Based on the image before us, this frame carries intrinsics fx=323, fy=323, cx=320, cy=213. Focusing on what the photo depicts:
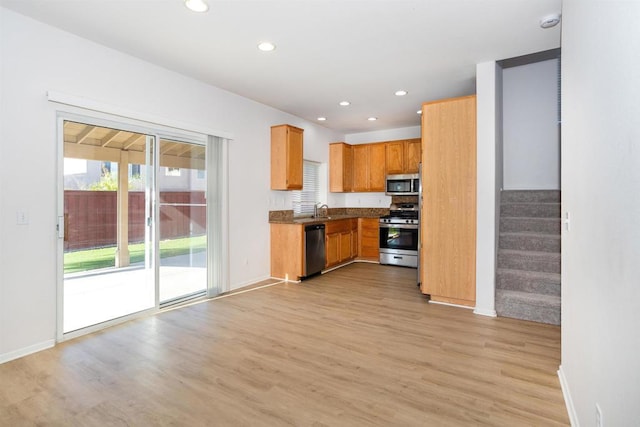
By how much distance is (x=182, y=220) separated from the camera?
420cm

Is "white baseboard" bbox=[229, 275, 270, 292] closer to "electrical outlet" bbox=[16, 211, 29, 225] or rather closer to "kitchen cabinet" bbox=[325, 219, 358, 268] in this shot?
"kitchen cabinet" bbox=[325, 219, 358, 268]

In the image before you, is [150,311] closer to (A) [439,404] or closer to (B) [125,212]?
(B) [125,212]

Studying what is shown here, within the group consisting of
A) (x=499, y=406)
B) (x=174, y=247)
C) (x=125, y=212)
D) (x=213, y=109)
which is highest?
(x=213, y=109)

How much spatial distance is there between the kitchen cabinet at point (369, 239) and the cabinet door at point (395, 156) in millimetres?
1134

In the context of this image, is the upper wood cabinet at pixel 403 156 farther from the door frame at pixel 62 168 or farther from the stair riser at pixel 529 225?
the door frame at pixel 62 168

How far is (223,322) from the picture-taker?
3475mm

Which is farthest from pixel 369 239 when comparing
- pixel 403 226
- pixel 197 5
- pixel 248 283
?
pixel 197 5

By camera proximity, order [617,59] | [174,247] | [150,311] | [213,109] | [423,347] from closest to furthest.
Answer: [617,59] → [423,347] → [150,311] → [174,247] → [213,109]

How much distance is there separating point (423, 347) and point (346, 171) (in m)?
4.82

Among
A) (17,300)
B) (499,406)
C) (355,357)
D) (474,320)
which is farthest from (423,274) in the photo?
(17,300)

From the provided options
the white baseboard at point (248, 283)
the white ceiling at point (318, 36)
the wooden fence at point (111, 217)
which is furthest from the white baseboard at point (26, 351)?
the white ceiling at point (318, 36)

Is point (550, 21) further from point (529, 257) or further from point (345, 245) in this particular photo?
point (345, 245)

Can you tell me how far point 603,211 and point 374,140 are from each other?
244 inches

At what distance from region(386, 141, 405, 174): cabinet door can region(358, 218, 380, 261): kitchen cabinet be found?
113cm
